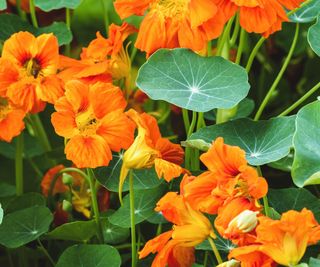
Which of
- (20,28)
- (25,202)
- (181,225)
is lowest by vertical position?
(25,202)

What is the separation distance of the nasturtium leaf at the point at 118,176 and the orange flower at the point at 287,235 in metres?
0.35

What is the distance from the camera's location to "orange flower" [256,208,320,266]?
992 millimetres

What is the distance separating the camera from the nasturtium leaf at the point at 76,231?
1.30 metres

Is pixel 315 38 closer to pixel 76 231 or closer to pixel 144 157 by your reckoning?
pixel 144 157

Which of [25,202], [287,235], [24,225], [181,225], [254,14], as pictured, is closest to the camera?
[287,235]

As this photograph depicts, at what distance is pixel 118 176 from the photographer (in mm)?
1348

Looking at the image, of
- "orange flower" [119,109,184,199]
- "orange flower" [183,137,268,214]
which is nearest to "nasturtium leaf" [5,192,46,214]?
"orange flower" [119,109,184,199]

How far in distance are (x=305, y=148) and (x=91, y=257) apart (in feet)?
1.32

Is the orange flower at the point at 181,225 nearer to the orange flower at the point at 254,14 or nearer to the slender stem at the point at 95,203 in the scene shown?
the slender stem at the point at 95,203

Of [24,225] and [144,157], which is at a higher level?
[144,157]

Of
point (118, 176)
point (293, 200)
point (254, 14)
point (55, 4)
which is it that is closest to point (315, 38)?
point (254, 14)

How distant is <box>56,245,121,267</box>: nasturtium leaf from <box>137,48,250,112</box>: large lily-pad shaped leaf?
0.88ft

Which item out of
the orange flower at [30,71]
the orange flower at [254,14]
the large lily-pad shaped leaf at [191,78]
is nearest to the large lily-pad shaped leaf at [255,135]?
the large lily-pad shaped leaf at [191,78]

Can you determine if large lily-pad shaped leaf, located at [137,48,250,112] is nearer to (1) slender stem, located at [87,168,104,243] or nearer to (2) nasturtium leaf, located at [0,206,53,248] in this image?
(1) slender stem, located at [87,168,104,243]
